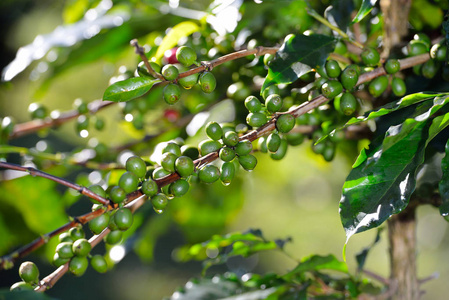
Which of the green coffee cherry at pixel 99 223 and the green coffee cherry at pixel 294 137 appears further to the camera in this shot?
the green coffee cherry at pixel 294 137

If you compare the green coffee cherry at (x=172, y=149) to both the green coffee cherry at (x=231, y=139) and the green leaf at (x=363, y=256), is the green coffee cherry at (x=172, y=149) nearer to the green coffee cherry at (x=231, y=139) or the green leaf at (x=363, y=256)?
the green coffee cherry at (x=231, y=139)

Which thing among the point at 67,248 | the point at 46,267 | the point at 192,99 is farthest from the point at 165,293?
the point at 67,248

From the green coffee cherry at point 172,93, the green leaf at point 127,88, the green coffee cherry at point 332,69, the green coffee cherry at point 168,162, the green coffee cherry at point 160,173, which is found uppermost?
the green leaf at point 127,88

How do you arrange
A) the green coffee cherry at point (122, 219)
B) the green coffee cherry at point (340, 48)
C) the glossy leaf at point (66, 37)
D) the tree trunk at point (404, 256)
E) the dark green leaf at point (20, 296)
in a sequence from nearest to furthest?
1. the dark green leaf at point (20, 296)
2. the green coffee cherry at point (122, 219)
3. the green coffee cherry at point (340, 48)
4. the tree trunk at point (404, 256)
5. the glossy leaf at point (66, 37)

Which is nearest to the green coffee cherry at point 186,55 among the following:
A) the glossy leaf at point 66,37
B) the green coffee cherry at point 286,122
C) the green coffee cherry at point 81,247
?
the green coffee cherry at point 286,122

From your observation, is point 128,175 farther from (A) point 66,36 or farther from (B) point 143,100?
(A) point 66,36

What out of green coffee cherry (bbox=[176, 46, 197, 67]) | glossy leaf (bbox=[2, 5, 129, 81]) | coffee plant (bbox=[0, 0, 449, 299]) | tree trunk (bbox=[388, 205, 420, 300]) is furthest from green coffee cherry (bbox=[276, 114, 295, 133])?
glossy leaf (bbox=[2, 5, 129, 81])

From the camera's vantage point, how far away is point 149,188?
449 millimetres

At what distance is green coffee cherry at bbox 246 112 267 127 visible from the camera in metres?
0.46

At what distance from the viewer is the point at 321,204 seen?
2.94m

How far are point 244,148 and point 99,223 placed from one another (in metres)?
0.16

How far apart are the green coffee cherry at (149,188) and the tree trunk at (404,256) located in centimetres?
39

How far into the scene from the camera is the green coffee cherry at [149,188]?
45 cm

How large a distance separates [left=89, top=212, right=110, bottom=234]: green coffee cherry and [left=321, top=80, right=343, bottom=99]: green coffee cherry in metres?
0.25
